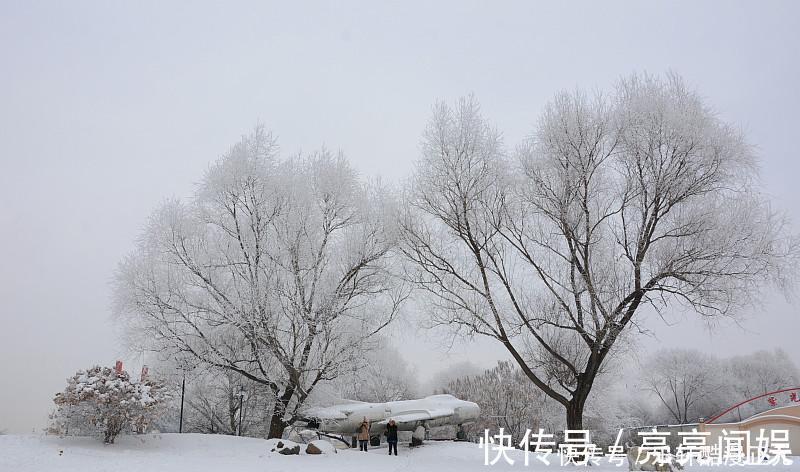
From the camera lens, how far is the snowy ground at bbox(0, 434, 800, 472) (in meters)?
13.7

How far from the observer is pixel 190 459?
51.5 feet

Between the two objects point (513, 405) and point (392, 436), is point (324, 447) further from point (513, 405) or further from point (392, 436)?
point (513, 405)

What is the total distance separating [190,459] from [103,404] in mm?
3504

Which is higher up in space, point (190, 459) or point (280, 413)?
point (280, 413)

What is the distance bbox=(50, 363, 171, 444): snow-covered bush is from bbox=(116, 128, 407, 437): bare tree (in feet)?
10.6

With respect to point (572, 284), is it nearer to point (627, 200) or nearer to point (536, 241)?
point (536, 241)

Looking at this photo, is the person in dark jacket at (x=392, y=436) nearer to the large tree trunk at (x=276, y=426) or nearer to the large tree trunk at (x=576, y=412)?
the large tree trunk at (x=276, y=426)

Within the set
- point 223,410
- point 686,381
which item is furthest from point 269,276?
point 686,381

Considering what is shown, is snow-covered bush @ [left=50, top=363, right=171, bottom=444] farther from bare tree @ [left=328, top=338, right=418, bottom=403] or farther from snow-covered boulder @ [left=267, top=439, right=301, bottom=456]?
bare tree @ [left=328, top=338, right=418, bottom=403]

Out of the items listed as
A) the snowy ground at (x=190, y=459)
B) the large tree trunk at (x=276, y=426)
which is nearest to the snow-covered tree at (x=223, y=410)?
the large tree trunk at (x=276, y=426)

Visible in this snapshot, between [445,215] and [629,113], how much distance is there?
279 inches

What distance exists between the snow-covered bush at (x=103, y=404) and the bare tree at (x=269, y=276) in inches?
127

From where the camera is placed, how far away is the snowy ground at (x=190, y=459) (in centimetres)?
1367

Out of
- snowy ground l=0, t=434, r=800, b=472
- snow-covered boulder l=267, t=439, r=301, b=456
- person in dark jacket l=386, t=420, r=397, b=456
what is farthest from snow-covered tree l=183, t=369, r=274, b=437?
snow-covered boulder l=267, t=439, r=301, b=456
